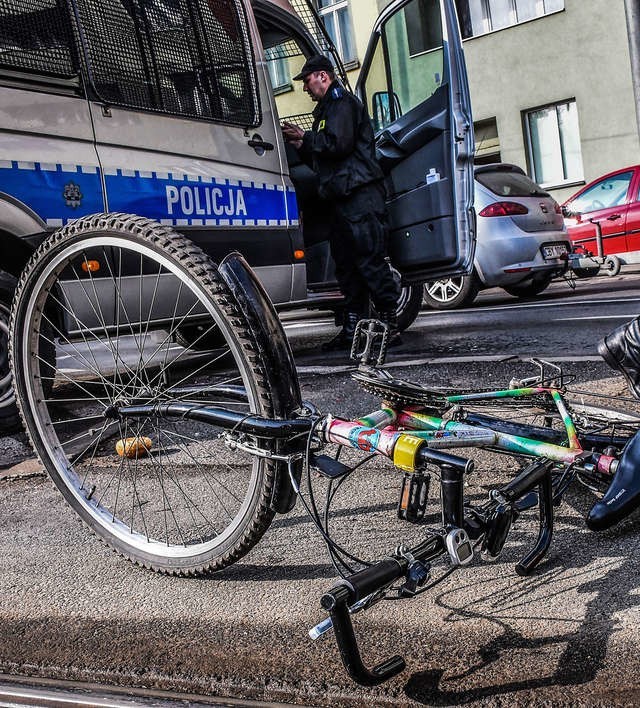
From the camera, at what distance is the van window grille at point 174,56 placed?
488 centimetres

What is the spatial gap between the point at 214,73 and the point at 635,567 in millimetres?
4289

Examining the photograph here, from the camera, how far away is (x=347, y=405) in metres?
4.43

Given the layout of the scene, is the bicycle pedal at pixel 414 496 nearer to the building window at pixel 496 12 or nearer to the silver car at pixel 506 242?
the silver car at pixel 506 242

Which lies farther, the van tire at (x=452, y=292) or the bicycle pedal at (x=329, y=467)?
the van tire at (x=452, y=292)

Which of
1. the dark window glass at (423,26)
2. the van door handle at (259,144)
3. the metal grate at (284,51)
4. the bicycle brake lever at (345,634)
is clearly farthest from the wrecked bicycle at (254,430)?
the metal grate at (284,51)

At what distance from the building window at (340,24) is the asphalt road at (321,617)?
1972cm

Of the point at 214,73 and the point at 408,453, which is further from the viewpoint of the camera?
the point at 214,73

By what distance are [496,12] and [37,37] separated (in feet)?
56.7

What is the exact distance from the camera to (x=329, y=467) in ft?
6.68

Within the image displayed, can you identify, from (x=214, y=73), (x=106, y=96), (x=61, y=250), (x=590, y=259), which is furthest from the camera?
(x=590, y=259)

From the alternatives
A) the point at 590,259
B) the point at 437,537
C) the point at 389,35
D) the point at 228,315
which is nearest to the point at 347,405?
the point at 228,315

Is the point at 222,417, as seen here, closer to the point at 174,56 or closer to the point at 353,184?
the point at 174,56

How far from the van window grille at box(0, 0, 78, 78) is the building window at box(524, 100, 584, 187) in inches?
Result: 644

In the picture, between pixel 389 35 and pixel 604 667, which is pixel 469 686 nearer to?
pixel 604 667
